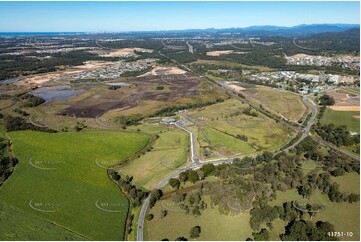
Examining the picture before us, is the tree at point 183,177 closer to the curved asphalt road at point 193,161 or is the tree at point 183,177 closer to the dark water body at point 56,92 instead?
the curved asphalt road at point 193,161

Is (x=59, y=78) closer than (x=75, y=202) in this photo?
No

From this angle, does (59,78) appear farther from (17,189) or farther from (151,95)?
(17,189)

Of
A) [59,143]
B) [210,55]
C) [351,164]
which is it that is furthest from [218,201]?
[210,55]

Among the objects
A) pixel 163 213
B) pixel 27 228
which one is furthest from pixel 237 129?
pixel 27 228

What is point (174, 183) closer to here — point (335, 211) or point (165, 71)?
point (335, 211)

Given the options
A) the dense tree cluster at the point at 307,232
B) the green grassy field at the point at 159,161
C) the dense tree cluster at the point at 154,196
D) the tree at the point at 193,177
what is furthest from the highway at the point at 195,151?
the dense tree cluster at the point at 307,232

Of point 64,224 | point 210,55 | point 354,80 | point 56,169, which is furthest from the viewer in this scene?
point 210,55
